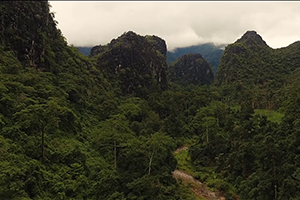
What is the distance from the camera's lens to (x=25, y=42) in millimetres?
45438

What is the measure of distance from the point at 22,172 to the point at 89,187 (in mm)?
7235

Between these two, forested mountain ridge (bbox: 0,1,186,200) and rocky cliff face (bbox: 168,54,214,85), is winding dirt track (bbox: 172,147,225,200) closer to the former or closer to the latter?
forested mountain ridge (bbox: 0,1,186,200)

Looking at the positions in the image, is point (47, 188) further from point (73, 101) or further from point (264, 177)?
point (73, 101)

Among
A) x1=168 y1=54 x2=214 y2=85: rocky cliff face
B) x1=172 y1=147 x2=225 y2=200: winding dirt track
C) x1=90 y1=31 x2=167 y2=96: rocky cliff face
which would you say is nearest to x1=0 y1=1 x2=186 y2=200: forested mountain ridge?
x1=172 y1=147 x2=225 y2=200: winding dirt track

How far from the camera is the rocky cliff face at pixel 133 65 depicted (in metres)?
81.2

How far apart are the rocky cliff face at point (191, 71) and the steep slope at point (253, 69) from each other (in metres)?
18.2

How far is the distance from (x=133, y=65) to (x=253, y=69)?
6248cm

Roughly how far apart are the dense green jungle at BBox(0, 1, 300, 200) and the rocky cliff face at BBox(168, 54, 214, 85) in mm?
71862

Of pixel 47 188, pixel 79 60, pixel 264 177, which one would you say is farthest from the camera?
pixel 79 60

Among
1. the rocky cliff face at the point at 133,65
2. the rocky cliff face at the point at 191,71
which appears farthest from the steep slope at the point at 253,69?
the rocky cliff face at the point at 133,65

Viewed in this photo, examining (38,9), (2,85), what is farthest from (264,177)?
(38,9)

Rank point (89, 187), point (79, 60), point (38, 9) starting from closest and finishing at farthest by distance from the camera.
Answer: point (89, 187) < point (38, 9) < point (79, 60)

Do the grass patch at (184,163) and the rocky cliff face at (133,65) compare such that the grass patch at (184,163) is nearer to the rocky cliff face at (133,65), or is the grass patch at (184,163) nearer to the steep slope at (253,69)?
the rocky cliff face at (133,65)

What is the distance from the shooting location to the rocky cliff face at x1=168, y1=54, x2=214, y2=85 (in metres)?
152
